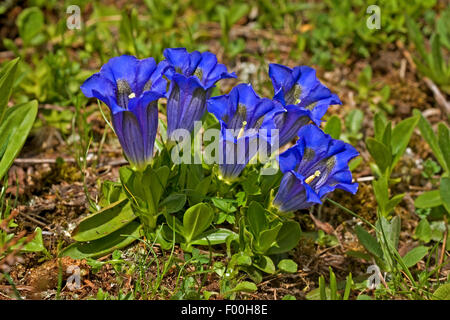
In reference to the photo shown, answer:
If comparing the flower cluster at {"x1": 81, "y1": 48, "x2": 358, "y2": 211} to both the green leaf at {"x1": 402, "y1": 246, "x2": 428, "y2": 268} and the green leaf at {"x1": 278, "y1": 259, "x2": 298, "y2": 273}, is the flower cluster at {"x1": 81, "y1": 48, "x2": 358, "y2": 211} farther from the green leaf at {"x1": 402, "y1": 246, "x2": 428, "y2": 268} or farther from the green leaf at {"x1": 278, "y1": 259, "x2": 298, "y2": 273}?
the green leaf at {"x1": 402, "y1": 246, "x2": 428, "y2": 268}

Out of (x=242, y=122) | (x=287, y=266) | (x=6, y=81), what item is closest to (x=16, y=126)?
(x=6, y=81)

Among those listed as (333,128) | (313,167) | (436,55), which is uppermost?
(436,55)

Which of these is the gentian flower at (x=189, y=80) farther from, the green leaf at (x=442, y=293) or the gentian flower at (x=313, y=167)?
the green leaf at (x=442, y=293)

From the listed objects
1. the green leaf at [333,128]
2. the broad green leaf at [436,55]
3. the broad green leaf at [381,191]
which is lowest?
the broad green leaf at [381,191]

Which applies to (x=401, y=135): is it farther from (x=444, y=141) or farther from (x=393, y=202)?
(x=393, y=202)

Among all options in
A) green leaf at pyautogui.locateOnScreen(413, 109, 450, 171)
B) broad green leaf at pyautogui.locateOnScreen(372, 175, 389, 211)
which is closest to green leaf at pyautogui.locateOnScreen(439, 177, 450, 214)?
broad green leaf at pyautogui.locateOnScreen(372, 175, 389, 211)

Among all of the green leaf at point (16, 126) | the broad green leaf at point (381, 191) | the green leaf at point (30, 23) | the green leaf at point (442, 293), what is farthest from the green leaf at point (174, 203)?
the green leaf at point (30, 23)
